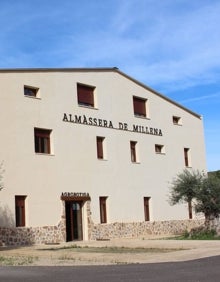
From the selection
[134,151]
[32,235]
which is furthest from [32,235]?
[134,151]

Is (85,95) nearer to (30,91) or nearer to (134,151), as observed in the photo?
(30,91)

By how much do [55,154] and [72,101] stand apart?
3511 millimetres

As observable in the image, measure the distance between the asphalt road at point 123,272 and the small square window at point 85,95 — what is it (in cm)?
1641

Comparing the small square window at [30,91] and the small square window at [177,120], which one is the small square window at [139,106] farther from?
the small square window at [30,91]

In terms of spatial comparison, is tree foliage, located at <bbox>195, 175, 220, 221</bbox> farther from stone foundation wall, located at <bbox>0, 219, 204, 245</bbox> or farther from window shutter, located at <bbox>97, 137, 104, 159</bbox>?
window shutter, located at <bbox>97, 137, 104, 159</bbox>

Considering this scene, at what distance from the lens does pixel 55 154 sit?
28234mm

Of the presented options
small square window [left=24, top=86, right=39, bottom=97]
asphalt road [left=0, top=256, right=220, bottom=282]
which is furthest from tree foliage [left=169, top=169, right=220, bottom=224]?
asphalt road [left=0, top=256, right=220, bottom=282]

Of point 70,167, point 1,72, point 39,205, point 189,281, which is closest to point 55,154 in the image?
point 70,167

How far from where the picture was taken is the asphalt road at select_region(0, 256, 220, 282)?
11930 mm

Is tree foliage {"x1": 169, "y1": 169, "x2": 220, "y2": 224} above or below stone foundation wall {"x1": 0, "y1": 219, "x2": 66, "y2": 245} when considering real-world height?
above

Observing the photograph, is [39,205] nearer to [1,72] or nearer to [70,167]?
[70,167]

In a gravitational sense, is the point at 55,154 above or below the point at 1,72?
below

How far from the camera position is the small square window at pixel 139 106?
1377 inches

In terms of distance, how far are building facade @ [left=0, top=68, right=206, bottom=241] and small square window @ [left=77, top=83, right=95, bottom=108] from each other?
62 millimetres
